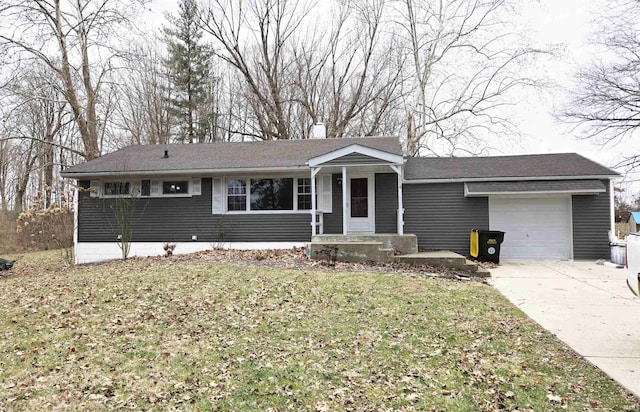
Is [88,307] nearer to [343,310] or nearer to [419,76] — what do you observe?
[343,310]

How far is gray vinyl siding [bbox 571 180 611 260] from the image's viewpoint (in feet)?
38.4

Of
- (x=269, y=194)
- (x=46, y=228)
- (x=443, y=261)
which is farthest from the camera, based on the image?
(x=46, y=228)

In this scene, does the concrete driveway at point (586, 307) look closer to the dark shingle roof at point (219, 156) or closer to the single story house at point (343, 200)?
the single story house at point (343, 200)

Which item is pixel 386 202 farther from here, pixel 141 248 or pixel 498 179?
pixel 141 248

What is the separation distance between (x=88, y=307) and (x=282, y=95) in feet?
64.5

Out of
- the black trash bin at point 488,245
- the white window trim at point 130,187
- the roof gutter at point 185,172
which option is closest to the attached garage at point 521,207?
the black trash bin at point 488,245

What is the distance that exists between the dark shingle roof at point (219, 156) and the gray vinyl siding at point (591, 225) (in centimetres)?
585

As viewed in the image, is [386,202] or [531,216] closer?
[531,216]

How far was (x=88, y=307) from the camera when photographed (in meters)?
5.83

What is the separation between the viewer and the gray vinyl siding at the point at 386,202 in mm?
12664

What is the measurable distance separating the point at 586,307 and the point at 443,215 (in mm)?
6355

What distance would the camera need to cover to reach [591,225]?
11820 mm

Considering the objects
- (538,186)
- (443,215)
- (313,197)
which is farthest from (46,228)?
(538,186)

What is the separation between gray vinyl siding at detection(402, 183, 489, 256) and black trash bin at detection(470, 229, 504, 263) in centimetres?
73
